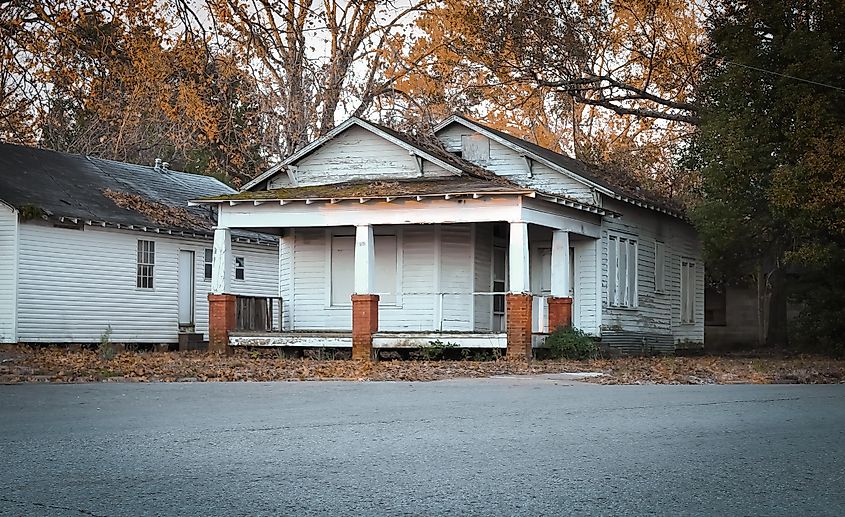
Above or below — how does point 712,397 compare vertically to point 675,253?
below

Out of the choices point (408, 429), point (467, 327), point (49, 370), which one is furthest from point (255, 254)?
point (408, 429)

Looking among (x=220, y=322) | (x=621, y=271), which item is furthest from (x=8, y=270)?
(x=621, y=271)

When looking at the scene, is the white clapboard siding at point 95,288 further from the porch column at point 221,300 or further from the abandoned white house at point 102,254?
the porch column at point 221,300

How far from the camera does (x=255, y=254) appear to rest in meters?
37.2

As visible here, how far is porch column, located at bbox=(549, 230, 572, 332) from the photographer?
2606cm

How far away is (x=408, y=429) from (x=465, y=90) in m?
26.0

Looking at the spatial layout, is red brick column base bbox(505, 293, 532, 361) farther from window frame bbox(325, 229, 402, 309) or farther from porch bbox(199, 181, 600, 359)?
window frame bbox(325, 229, 402, 309)

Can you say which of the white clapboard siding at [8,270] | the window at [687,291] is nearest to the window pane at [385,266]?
the white clapboard siding at [8,270]

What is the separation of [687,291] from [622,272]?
620 cm

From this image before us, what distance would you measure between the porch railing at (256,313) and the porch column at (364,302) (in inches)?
179

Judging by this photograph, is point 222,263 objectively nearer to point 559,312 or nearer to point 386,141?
point 386,141

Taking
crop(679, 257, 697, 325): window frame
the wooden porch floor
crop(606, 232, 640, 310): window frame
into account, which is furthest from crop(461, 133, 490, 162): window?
crop(679, 257, 697, 325): window frame

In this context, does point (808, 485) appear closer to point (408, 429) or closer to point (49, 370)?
point (408, 429)

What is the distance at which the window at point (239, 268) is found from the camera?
119ft
